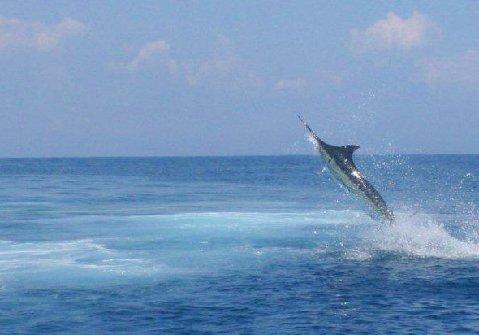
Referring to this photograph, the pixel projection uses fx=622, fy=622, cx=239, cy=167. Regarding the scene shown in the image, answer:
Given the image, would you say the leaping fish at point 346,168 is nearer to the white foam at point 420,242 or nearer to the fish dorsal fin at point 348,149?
the fish dorsal fin at point 348,149

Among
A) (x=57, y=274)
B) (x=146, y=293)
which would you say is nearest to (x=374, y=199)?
(x=146, y=293)

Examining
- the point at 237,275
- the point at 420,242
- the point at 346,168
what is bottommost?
the point at 237,275

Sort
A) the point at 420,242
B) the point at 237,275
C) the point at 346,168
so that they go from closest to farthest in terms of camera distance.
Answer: the point at 237,275 → the point at 346,168 → the point at 420,242

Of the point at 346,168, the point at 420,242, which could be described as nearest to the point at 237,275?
the point at 346,168

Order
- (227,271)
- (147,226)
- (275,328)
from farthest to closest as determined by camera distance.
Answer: (147,226) → (227,271) → (275,328)

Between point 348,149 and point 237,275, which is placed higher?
point 348,149

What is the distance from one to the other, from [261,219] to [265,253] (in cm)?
1639

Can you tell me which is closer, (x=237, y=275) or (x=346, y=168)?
(x=237, y=275)

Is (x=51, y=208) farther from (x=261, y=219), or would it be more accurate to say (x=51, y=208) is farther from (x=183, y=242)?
(x=183, y=242)

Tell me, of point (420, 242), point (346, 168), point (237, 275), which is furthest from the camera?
point (420, 242)

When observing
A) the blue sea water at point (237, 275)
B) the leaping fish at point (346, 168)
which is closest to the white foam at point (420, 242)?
the blue sea water at point (237, 275)

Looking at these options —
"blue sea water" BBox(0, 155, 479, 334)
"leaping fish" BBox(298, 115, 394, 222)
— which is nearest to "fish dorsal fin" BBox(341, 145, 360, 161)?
"leaping fish" BBox(298, 115, 394, 222)

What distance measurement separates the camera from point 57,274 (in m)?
29.7

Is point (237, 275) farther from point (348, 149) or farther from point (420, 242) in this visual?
point (420, 242)
